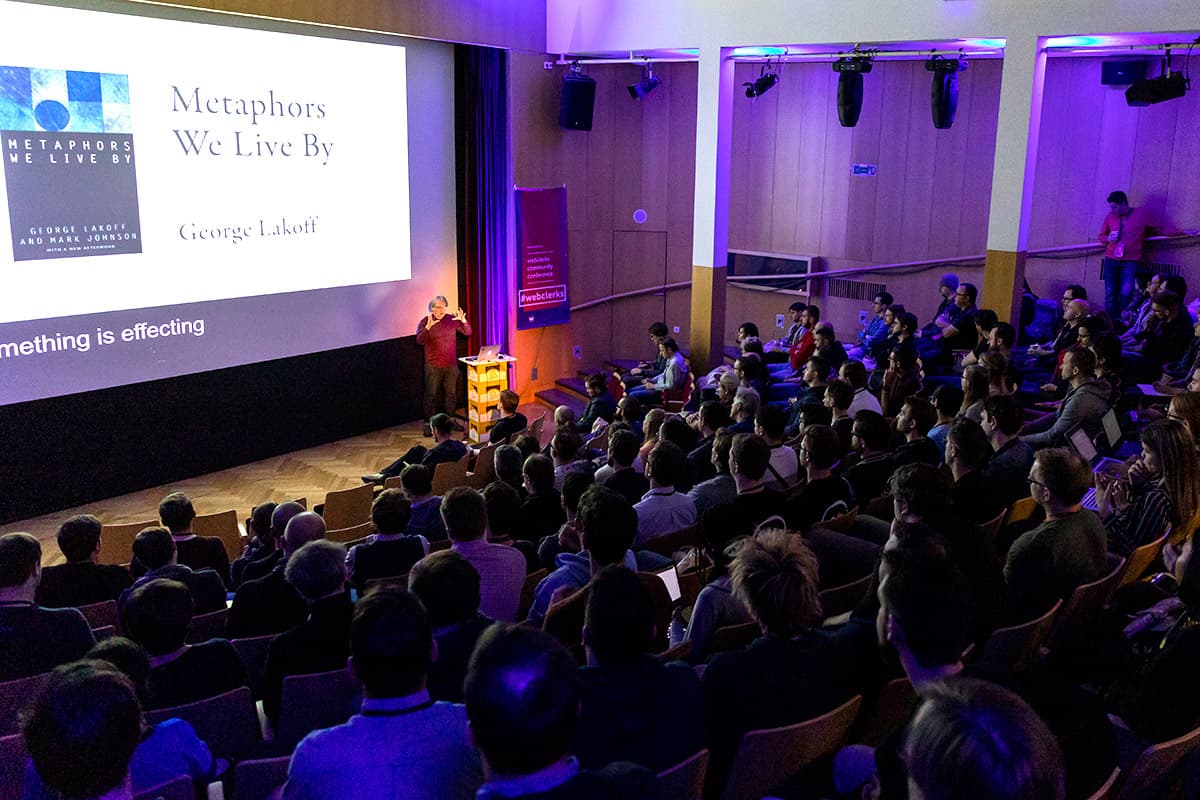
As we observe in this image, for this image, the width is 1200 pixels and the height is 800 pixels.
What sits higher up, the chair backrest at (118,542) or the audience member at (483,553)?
the audience member at (483,553)

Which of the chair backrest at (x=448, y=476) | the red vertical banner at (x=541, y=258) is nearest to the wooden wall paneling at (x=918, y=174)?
the red vertical banner at (x=541, y=258)

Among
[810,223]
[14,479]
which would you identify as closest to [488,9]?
[810,223]

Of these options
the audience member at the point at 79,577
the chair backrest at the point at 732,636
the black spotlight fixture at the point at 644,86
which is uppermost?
the black spotlight fixture at the point at 644,86

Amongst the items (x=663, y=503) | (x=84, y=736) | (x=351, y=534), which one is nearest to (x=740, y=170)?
(x=351, y=534)

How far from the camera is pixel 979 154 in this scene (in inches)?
421

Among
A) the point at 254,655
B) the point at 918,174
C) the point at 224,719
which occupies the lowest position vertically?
the point at 254,655

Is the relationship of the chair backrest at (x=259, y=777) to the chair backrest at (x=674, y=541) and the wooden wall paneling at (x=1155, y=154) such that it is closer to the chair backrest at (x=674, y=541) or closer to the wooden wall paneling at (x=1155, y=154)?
the chair backrest at (x=674, y=541)

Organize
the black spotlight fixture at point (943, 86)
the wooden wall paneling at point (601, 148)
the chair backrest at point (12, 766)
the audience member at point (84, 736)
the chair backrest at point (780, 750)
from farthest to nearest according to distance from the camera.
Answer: the wooden wall paneling at point (601, 148), the black spotlight fixture at point (943, 86), the chair backrest at point (12, 766), the chair backrest at point (780, 750), the audience member at point (84, 736)

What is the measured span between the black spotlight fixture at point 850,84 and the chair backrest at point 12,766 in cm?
850

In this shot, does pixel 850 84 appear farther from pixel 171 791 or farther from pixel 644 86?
pixel 171 791

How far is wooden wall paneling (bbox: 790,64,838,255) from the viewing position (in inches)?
447

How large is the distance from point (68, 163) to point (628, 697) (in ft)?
20.8

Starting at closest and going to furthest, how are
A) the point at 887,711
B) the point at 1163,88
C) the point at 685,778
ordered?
the point at 685,778, the point at 887,711, the point at 1163,88

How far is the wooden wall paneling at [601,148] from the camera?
11148mm
